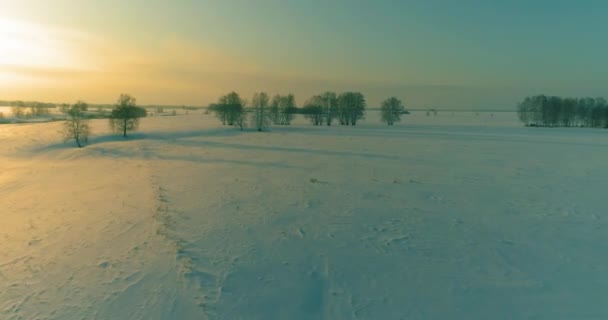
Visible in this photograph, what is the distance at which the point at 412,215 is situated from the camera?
50.0 feet

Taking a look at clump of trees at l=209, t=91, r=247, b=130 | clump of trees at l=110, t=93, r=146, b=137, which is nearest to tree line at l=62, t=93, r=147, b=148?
clump of trees at l=110, t=93, r=146, b=137

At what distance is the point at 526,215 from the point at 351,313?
39.8 feet

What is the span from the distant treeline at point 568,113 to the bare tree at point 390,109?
5142cm

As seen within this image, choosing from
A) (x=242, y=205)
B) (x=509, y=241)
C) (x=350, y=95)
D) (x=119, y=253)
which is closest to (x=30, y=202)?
(x=119, y=253)

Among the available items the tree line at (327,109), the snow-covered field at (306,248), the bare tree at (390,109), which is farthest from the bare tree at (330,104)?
the snow-covered field at (306,248)

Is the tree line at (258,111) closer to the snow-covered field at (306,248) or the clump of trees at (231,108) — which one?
the clump of trees at (231,108)

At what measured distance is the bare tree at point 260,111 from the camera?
291ft

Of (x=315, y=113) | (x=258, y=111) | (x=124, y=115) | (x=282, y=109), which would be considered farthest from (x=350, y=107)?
(x=124, y=115)

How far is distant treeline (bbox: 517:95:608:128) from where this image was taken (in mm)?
121188

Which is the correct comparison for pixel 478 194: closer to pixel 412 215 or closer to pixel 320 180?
pixel 412 215

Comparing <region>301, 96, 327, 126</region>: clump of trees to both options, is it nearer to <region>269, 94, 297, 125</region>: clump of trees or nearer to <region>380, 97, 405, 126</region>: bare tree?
<region>269, 94, 297, 125</region>: clump of trees

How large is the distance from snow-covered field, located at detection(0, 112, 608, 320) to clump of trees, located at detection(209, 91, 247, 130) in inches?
2793

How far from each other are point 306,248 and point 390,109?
122039 mm

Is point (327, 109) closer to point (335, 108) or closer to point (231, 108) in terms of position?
point (335, 108)
